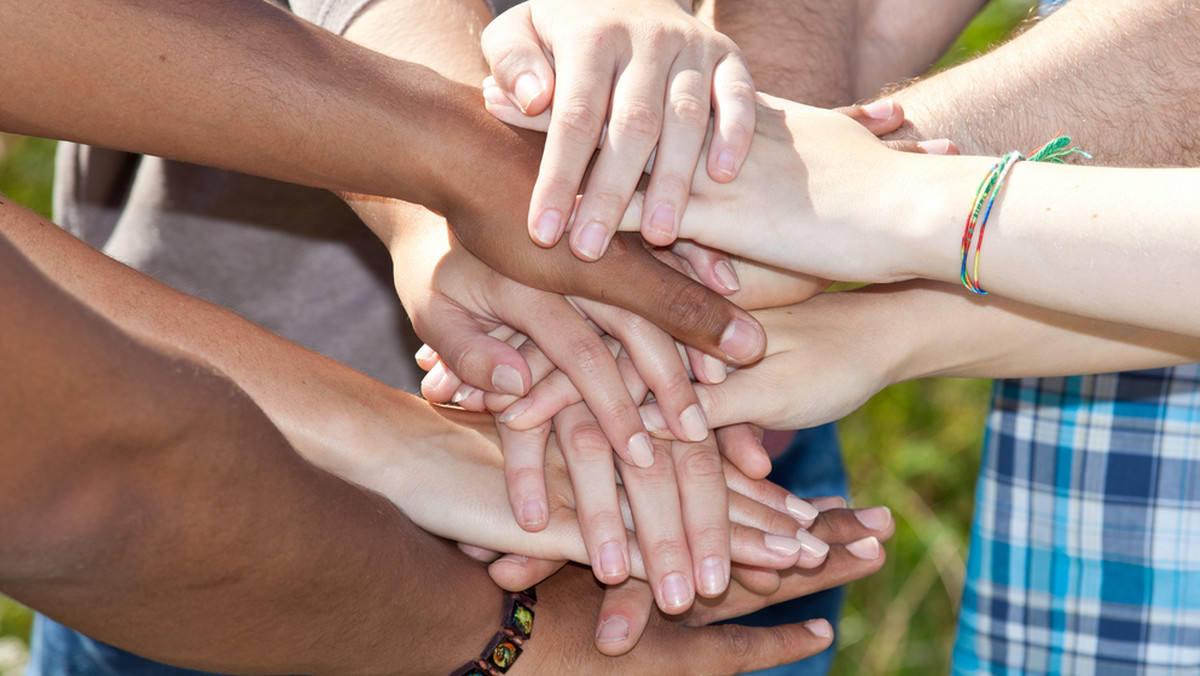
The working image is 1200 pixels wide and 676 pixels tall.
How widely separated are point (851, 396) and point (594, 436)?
0.34 meters

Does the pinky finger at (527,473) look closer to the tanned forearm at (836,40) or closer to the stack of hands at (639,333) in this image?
the stack of hands at (639,333)

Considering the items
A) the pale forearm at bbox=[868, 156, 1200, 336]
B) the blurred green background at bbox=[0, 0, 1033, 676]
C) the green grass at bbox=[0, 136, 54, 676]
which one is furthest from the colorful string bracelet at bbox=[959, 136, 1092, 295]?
the green grass at bbox=[0, 136, 54, 676]

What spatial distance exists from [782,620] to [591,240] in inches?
36.1

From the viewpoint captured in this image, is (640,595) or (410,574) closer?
(410,574)

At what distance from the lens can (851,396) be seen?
133 cm

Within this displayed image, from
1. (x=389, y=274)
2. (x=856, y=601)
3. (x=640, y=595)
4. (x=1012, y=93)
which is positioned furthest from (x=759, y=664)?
(x=856, y=601)

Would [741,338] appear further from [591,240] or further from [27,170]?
[27,170]

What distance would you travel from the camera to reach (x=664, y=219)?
45.3 inches

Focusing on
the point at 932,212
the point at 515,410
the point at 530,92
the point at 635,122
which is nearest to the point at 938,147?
the point at 932,212

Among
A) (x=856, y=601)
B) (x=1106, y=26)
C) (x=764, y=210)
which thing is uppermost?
(x=1106, y=26)

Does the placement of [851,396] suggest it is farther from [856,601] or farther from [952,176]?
[856,601]

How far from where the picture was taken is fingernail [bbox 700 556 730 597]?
1.25m

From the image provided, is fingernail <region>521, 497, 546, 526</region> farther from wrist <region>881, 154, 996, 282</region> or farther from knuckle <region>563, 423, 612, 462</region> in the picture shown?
wrist <region>881, 154, 996, 282</region>

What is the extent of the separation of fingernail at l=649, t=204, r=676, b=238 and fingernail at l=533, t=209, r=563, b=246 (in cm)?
11
